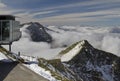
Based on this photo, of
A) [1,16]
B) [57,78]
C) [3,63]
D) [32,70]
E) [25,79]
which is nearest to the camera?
[25,79]

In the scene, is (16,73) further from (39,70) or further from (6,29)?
(6,29)

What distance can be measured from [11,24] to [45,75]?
1672 cm

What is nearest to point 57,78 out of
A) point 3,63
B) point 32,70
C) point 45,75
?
point 45,75

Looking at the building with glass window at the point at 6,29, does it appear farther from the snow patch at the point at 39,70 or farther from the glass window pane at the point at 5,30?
the snow patch at the point at 39,70

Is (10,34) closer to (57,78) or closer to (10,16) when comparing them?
(10,16)

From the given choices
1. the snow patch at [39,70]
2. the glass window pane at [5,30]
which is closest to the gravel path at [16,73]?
the snow patch at [39,70]

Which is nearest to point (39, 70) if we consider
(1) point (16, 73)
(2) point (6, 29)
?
(1) point (16, 73)

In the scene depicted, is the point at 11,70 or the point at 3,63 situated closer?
the point at 11,70

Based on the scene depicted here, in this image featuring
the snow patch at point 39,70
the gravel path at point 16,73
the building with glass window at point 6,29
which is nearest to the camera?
the gravel path at point 16,73

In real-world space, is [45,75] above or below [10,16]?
below

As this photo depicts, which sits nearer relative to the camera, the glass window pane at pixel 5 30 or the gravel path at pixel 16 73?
the gravel path at pixel 16 73

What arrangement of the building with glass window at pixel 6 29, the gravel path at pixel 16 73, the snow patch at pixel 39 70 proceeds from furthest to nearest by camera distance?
the building with glass window at pixel 6 29 → the snow patch at pixel 39 70 → the gravel path at pixel 16 73

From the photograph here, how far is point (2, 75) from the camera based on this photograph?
41.0 m

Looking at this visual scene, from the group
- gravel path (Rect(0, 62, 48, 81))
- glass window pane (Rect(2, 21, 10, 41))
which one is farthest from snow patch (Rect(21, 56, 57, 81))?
glass window pane (Rect(2, 21, 10, 41))
